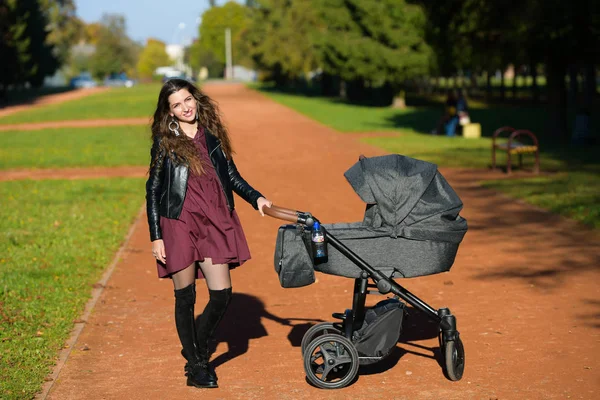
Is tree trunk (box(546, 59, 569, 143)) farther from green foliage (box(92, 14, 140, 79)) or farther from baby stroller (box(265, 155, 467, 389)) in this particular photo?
green foliage (box(92, 14, 140, 79))

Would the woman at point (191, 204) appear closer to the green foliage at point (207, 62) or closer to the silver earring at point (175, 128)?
the silver earring at point (175, 128)

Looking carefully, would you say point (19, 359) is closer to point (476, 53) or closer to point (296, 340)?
point (296, 340)

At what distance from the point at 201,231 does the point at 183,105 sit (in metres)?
0.79

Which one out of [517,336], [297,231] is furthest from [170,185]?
[517,336]

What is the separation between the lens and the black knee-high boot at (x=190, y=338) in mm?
5828

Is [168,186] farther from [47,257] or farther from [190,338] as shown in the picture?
[47,257]

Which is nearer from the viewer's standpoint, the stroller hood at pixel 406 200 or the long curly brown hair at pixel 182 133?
the stroller hood at pixel 406 200

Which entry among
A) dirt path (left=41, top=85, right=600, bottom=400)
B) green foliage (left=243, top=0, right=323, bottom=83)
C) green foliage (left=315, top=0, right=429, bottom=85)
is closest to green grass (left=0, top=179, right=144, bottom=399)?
dirt path (left=41, top=85, right=600, bottom=400)

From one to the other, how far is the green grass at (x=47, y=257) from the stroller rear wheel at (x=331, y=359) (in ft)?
5.90

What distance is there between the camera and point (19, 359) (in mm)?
6777

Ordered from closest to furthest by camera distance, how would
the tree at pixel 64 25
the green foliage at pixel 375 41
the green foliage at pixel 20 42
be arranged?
the green foliage at pixel 375 41 → the green foliage at pixel 20 42 → the tree at pixel 64 25

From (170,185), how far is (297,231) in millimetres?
839

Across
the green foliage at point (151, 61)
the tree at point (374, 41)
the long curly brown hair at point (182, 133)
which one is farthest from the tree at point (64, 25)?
the long curly brown hair at point (182, 133)

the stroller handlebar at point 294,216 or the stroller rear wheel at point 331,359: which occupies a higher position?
the stroller handlebar at point 294,216
